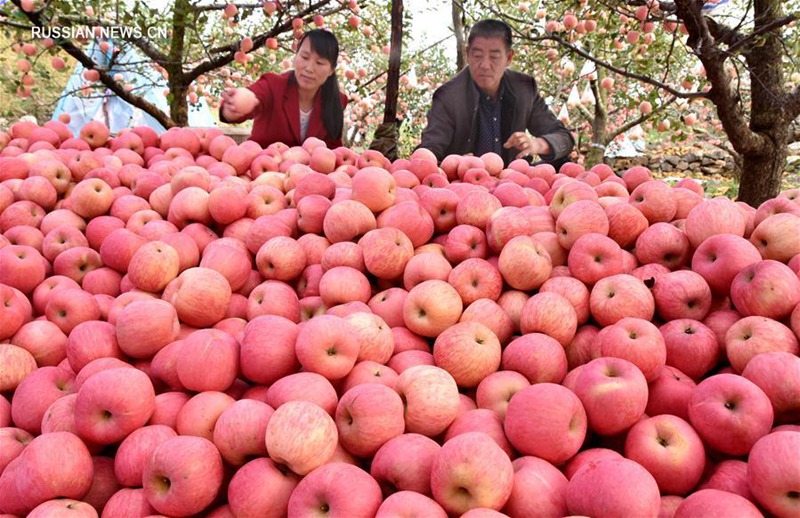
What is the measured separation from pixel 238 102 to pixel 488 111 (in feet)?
8.03

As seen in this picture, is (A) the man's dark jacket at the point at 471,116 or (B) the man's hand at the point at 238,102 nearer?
(B) the man's hand at the point at 238,102

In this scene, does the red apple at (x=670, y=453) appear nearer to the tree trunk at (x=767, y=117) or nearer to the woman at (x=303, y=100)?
the tree trunk at (x=767, y=117)

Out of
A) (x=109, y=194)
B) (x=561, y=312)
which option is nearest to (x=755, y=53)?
(x=561, y=312)

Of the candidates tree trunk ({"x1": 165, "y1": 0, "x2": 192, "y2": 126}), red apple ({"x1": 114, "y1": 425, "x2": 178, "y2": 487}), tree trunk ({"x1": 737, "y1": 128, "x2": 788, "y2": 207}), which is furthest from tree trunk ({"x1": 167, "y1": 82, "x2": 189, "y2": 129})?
tree trunk ({"x1": 737, "y1": 128, "x2": 788, "y2": 207})

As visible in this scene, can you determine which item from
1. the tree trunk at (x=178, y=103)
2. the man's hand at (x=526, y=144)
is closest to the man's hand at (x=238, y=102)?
the tree trunk at (x=178, y=103)

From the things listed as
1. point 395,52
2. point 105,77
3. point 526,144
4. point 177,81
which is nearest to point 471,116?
point 526,144

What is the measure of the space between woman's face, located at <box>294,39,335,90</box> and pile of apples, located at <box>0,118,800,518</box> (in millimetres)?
2166

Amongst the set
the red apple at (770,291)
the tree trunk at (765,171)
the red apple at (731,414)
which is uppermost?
the tree trunk at (765,171)

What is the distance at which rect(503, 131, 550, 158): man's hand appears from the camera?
4027 millimetres

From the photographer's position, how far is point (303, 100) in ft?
15.6

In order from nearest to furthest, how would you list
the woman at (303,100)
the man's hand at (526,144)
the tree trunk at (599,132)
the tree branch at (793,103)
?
the tree branch at (793,103) < the man's hand at (526,144) < the woman at (303,100) < the tree trunk at (599,132)

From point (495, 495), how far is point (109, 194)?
2.23 m

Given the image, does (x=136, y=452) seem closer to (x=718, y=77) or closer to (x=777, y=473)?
(x=777, y=473)

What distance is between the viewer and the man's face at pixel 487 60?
4.60 m
